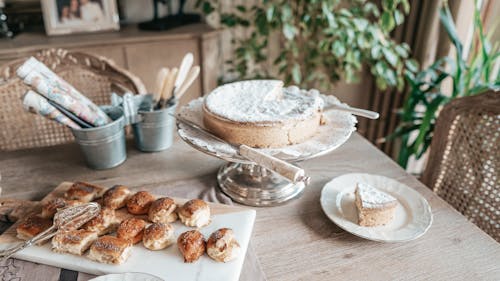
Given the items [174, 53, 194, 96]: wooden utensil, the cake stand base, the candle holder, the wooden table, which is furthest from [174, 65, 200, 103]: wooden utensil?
the candle holder

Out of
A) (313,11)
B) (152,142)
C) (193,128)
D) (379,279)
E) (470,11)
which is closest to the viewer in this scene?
(379,279)

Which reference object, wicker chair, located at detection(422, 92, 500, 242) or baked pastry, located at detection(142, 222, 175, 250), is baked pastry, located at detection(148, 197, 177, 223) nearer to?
baked pastry, located at detection(142, 222, 175, 250)

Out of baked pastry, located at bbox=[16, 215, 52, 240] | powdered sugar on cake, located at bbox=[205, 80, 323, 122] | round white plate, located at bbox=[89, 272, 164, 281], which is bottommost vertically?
round white plate, located at bbox=[89, 272, 164, 281]

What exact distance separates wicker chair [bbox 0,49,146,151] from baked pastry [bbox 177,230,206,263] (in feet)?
2.56

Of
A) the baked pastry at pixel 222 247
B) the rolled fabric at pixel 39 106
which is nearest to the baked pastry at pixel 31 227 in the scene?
the rolled fabric at pixel 39 106

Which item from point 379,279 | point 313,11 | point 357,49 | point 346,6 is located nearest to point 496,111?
point 379,279

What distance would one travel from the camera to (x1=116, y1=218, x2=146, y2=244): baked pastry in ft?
2.31

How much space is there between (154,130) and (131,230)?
0.40 m

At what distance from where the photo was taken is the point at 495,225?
95 centimetres

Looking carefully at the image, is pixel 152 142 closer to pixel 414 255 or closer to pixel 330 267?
pixel 330 267

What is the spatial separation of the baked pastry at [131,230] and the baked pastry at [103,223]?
3 centimetres

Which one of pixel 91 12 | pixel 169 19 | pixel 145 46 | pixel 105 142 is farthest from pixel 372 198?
pixel 91 12

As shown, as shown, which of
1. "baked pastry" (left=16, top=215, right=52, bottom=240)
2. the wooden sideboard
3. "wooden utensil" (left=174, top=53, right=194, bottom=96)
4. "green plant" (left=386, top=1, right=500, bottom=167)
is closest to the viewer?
"baked pastry" (left=16, top=215, right=52, bottom=240)

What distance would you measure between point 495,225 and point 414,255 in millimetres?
395
